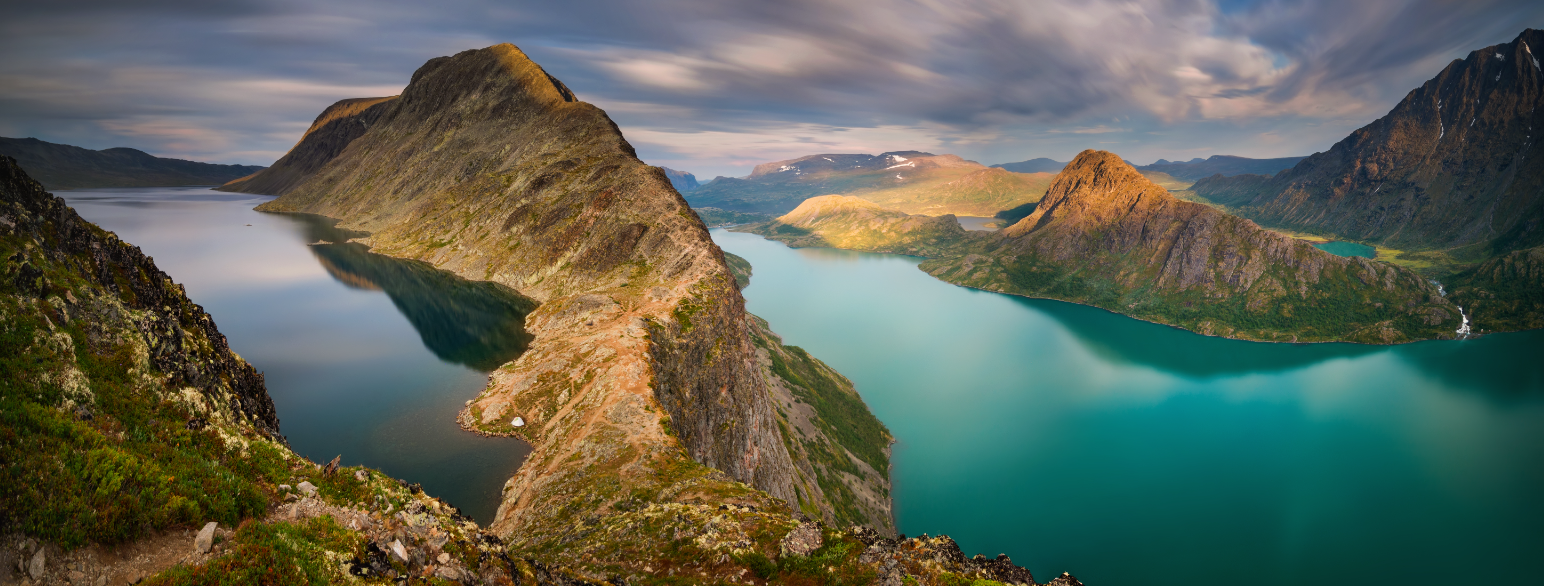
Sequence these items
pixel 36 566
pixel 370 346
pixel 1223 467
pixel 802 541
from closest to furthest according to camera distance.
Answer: pixel 36 566 → pixel 802 541 → pixel 370 346 → pixel 1223 467

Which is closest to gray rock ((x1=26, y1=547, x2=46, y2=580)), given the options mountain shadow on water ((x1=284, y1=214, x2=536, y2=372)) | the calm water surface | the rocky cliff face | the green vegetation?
the green vegetation

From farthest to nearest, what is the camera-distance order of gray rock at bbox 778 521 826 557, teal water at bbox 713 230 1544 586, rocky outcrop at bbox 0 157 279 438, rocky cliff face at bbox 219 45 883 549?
teal water at bbox 713 230 1544 586, rocky cliff face at bbox 219 45 883 549, gray rock at bbox 778 521 826 557, rocky outcrop at bbox 0 157 279 438

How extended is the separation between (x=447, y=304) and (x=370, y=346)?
32244mm

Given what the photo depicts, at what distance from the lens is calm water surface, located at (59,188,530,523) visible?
53.6 metres

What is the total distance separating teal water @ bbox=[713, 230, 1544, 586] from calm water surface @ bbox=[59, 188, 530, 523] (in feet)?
265

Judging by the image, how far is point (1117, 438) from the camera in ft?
418

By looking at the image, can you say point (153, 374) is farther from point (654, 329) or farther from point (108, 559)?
point (654, 329)

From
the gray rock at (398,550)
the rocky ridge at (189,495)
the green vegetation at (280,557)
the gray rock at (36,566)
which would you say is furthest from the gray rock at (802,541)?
the gray rock at (36,566)

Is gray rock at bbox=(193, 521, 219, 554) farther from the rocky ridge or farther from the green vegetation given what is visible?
the green vegetation

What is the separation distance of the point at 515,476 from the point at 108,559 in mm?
39846

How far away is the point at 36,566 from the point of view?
11609mm

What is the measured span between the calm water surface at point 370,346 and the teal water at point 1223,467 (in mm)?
80756

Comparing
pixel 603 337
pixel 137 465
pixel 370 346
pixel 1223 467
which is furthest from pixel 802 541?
pixel 1223 467

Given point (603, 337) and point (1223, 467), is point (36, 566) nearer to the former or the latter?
point (603, 337)
